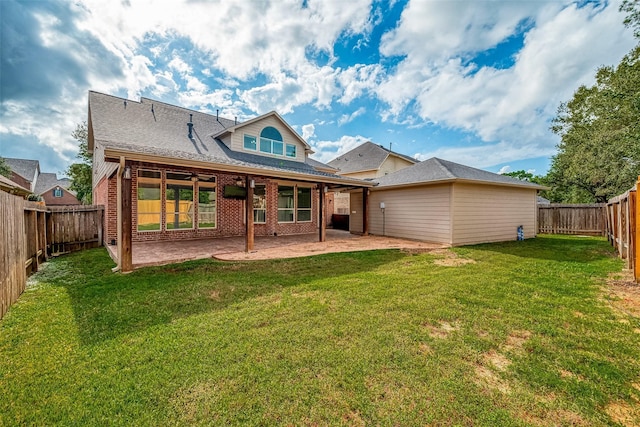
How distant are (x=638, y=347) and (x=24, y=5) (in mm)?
14670

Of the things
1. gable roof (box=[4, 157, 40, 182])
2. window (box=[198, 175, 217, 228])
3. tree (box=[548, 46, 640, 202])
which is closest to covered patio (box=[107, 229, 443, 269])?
window (box=[198, 175, 217, 228])

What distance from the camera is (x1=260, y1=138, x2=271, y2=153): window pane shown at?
13.1 meters

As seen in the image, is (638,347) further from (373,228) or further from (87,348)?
(373,228)

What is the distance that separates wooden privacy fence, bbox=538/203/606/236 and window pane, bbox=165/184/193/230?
18.7 meters

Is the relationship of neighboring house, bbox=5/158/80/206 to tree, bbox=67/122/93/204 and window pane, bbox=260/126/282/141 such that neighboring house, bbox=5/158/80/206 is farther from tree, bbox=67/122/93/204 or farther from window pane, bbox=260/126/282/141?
window pane, bbox=260/126/282/141

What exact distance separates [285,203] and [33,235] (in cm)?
865

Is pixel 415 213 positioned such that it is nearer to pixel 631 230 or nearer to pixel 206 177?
pixel 631 230

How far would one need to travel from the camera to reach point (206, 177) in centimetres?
1077

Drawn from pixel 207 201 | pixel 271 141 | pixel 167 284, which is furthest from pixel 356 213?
pixel 167 284

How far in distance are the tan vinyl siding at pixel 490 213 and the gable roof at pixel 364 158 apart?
1063 centimetres

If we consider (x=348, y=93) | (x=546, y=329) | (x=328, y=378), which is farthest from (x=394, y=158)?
(x=328, y=378)

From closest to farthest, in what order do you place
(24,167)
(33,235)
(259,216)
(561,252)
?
(33,235) → (561,252) → (259,216) → (24,167)

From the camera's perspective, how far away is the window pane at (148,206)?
9719 mm

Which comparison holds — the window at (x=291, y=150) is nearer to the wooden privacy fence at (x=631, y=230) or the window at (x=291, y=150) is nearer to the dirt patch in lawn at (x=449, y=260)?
the dirt patch in lawn at (x=449, y=260)
